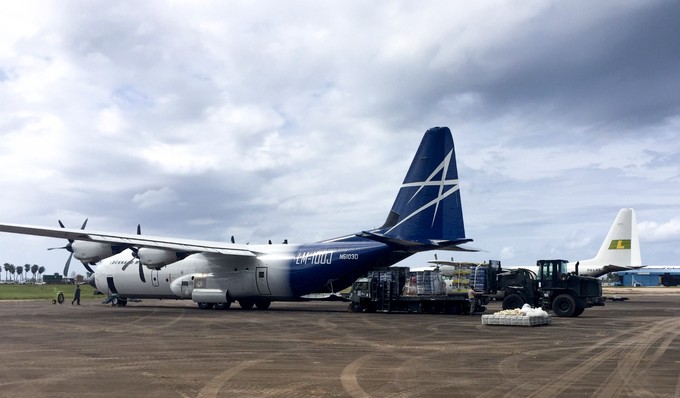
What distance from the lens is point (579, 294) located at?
96.0ft

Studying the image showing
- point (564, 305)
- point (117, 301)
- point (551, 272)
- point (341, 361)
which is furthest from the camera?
point (117, 301)

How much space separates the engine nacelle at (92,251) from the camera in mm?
34969

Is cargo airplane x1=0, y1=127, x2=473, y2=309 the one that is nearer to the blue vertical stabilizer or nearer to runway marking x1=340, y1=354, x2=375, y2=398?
the blue vertical stabilizer

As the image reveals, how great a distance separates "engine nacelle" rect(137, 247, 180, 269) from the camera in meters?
34.4

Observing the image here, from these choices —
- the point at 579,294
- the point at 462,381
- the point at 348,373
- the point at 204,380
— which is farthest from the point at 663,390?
the point at 579,294

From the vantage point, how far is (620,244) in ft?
188

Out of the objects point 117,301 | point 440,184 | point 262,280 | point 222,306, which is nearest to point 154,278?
point 117,301

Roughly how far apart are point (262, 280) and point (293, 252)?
2338 millimetres

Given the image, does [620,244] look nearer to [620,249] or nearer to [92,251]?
[620,249]

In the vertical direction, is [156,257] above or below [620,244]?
below

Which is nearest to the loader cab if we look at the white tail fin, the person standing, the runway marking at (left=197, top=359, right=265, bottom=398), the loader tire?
the loader tire

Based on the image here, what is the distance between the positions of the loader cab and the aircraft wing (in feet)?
48.4

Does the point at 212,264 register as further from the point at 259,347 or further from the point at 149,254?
the point at 259,347

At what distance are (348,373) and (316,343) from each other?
5456mm
